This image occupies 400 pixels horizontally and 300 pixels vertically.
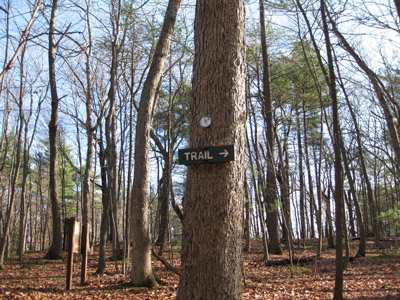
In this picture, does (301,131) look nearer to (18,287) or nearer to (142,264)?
(142,264)

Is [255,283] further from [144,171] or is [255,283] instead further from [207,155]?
[207,155]

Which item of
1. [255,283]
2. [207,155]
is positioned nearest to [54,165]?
[255,283]

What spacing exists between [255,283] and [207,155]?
566 cm

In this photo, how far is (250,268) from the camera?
982 cm

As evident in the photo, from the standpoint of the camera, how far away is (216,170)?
2.93 metres

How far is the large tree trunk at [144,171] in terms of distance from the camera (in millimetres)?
6883

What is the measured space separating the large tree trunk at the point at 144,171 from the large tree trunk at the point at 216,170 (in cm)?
424

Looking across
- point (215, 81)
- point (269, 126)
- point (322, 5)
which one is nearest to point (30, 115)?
point (269, 126)

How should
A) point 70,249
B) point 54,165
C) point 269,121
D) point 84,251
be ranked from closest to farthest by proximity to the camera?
point 70,249 → point 84,251 → point 269,121 → point 54,165

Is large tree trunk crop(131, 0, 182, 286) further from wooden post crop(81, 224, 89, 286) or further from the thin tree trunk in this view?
the thin tree trunk

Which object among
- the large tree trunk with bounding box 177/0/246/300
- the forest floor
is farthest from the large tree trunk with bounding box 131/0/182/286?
the large tree trunk with bounding box 177/0/246/300

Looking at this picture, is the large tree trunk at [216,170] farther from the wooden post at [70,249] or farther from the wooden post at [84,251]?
the wooden post at [84,251]

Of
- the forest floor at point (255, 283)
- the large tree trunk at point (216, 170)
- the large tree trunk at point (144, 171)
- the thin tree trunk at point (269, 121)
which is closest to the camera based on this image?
the large tree trunk at point (216, 170)

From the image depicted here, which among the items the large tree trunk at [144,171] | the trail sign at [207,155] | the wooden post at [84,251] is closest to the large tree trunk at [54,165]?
the wooden post at [84,251]
